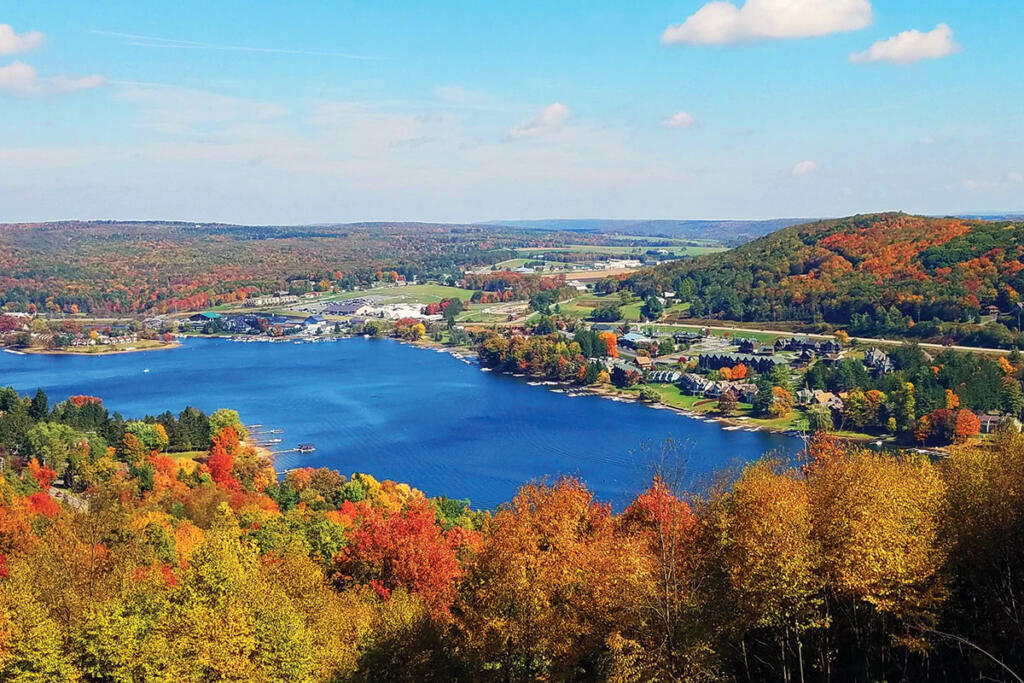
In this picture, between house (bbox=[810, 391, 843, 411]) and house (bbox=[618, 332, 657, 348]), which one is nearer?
house (bbox=[810, 391, 843, 411])

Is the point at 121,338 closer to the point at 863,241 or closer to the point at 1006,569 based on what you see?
the point at 863,241

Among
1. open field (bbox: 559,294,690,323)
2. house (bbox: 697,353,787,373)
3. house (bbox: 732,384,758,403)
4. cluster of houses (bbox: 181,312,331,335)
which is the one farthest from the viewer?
cluster of houses (bbox: 181,312,331,335)

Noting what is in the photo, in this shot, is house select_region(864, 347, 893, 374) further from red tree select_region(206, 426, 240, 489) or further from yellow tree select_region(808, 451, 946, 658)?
yellow tree select_region(808, 451, 946, 658)

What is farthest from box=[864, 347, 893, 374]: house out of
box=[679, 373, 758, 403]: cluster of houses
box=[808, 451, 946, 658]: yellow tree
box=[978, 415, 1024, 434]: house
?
box=[808, 451, 946, 658]: yellow tree

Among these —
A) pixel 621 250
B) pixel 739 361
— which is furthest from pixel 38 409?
pixel 621 250

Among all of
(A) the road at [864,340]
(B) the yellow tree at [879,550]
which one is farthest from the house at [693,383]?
(B) the yellow tree at [879,550]

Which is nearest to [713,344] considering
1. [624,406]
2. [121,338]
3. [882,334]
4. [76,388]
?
Result: [882,334]
